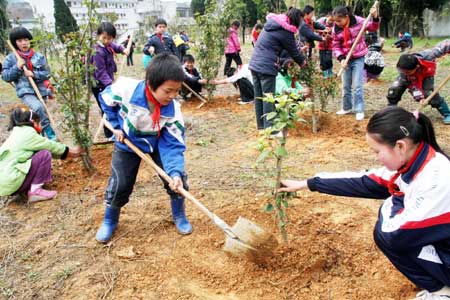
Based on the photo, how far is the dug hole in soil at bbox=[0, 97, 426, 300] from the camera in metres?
2.29

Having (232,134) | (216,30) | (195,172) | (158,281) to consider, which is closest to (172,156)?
(158,281)

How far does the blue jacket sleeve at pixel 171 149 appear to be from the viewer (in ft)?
8.42

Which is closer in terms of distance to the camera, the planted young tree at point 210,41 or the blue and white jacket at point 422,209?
the blue and white jacket at point 422,209

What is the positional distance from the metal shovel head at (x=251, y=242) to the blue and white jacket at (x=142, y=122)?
56 cm

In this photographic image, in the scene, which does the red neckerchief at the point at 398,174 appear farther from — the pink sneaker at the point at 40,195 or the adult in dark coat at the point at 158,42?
the adult in dark coat at the point at 158,42

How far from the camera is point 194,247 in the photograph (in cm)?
270

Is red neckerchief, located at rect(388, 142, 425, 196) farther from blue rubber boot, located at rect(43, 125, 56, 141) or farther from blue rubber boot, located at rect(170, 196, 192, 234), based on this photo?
blue rubber boot, located at rect(43, 125, 56, 141)

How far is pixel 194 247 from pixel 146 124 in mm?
929

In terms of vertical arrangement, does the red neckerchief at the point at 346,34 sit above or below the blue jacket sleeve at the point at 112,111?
above

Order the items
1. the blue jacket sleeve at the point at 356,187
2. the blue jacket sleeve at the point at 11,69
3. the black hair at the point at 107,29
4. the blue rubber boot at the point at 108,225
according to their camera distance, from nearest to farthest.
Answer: the blue jacket sleeve at the point at 356,187 < the blue rubber boot at the point at 108,225 < the blue jacket sleeve at the point at 11,69 < the black hair at the point at 107,29

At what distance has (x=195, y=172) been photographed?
397 cm

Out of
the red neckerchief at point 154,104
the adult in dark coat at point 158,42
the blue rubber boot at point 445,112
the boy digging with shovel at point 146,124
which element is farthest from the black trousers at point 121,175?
the adult in dark coat at point 158,42

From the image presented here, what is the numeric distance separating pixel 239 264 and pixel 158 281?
1.73 feet

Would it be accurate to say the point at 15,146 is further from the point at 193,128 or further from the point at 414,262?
the point at 414,262
